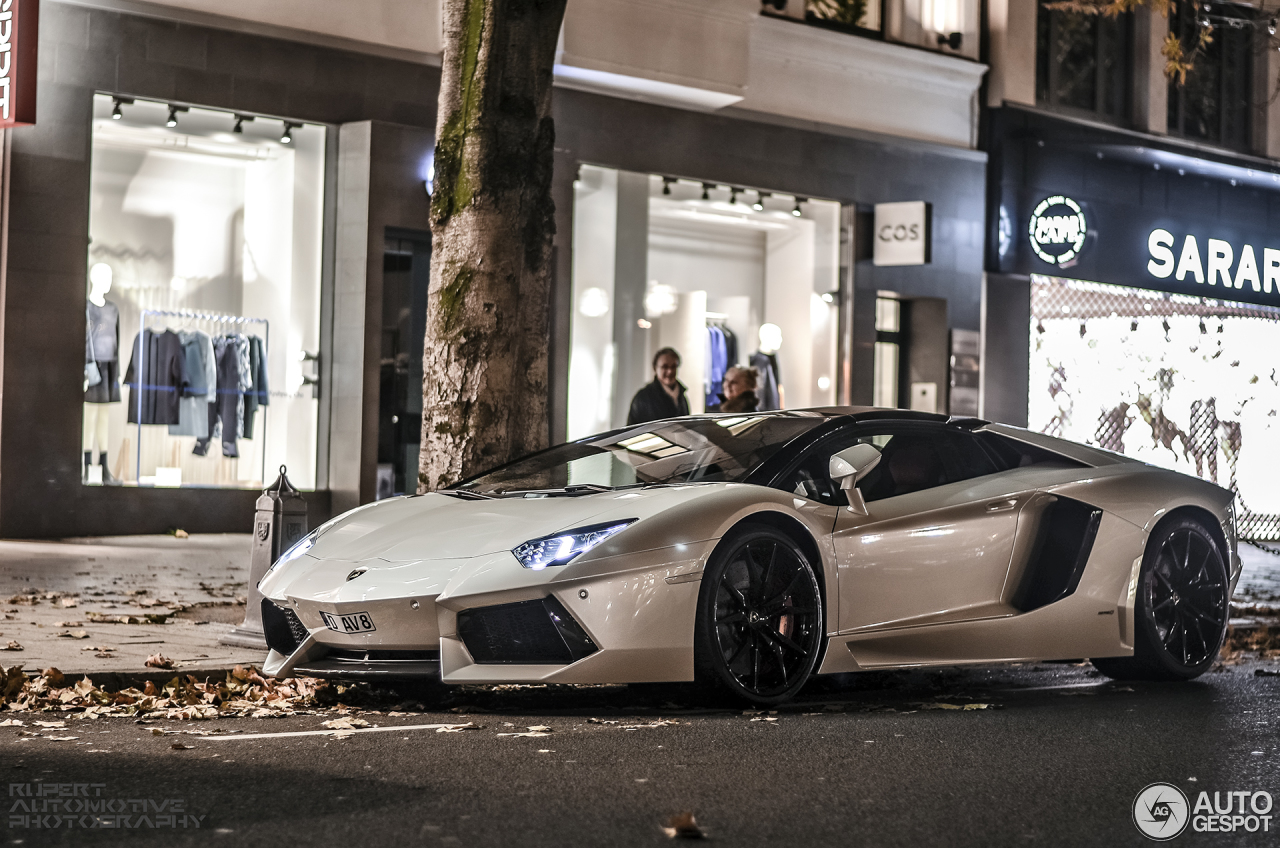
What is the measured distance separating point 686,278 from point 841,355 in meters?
2.36

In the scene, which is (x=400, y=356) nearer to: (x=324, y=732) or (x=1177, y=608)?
(x=1177, y=608)

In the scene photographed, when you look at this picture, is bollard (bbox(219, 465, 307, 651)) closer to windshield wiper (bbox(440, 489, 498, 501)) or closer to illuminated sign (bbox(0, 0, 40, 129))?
windshield wiper (bbox(440, 489, 498, 501))

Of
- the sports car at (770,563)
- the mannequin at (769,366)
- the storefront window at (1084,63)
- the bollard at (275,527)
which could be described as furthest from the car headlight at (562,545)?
the storefront window at (1084,63)

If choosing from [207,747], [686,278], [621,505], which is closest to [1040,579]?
[621,505]

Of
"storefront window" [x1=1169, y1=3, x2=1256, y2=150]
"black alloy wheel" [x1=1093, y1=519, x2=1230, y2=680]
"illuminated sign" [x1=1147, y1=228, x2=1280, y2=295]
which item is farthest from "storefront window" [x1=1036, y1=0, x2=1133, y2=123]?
"black alloy wheel" [x1=1093, y1=519, x2=1230, y2=680]

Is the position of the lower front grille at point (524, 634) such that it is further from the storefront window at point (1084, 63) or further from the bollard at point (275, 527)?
the storefront window at point (1084, 63)

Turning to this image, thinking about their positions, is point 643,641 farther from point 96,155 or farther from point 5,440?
point 96,155

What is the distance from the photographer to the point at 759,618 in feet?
20.6

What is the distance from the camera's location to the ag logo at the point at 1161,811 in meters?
4.36

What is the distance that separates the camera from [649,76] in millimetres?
16859

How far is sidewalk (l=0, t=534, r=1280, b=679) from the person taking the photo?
23.7 feet

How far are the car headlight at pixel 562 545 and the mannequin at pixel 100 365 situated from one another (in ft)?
31.4

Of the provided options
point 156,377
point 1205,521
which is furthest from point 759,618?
point 156,377

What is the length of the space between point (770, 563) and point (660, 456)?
0.99 m
